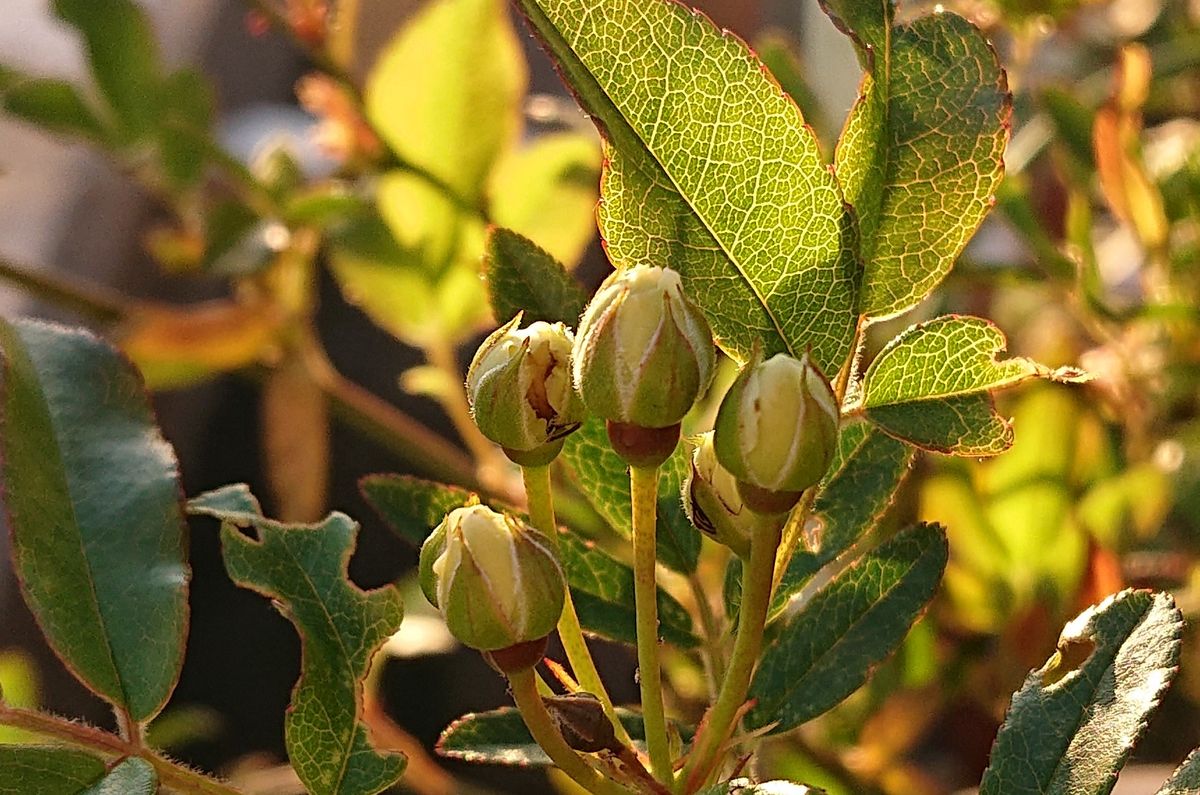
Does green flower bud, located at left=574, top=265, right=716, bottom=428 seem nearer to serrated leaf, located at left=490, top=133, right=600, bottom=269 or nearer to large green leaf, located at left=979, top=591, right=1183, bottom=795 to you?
large green leaf, located at left=979, top=591, right=1183, bottom=795

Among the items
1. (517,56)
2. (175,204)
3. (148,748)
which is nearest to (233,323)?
(175,204)

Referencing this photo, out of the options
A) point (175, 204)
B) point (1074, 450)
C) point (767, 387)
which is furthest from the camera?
point (175, 204)

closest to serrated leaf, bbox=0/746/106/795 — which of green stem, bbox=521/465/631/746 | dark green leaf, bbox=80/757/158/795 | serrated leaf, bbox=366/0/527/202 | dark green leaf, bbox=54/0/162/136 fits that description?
dark green leaf, bbox=80/757/158/795

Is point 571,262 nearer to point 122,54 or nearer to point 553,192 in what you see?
point 553,192

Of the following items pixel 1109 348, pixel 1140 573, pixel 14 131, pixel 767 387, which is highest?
pixel 767 387

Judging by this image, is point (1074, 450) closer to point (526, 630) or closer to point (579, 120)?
point (579, 120)

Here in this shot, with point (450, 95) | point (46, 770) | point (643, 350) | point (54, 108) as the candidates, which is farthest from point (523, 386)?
point (54, 108)
